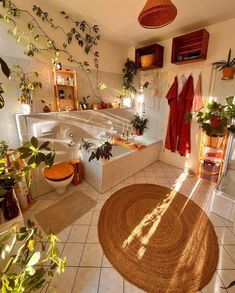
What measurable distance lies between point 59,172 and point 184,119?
2263 millimetres

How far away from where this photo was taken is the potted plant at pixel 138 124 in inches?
139

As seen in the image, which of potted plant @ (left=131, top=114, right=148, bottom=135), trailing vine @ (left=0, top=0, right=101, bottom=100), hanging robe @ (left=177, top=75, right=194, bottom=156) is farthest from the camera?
potted plant @ (left=131, top=114, right=148, bottom=135)

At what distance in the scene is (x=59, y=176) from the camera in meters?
2.16

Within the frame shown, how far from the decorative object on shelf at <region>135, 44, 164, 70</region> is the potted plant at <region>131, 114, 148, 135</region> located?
1018 millimetres

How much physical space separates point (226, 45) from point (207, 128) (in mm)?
1206

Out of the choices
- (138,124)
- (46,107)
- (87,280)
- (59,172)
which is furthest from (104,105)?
(87,280)

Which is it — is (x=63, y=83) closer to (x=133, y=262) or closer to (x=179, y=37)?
(x=179, y=37)

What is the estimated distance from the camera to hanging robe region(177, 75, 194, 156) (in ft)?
9.08

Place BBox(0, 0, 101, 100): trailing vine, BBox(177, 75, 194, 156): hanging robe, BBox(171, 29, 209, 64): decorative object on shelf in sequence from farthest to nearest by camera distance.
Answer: BBox(177, 75, 194, 156): hanging robe → BBox(171, 29, 209, 64): decorative object on shelf → BBox(0, 0, 101, 100): trailing vine

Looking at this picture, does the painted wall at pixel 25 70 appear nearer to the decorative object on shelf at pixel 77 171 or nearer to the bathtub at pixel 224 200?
the decorative object on shelf at pixel 77 171

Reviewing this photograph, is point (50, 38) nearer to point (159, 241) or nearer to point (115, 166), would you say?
point (115, 166)

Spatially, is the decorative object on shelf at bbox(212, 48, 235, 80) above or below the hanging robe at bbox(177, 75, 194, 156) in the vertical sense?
above

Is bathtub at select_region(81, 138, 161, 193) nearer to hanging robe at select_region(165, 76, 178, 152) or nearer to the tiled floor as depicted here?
the tiled floor

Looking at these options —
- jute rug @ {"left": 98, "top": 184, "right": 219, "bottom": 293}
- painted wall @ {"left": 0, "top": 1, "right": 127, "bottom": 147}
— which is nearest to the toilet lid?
painted wall @ {"left": 0, "top": 1, "right": 127, "bottom": 147}
